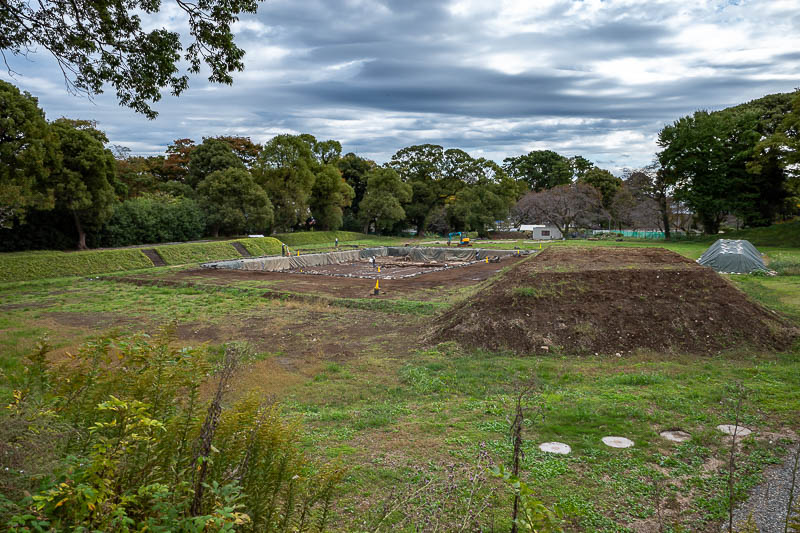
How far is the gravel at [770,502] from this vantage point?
3.67 meters

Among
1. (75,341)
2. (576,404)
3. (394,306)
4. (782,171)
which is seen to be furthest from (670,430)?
(782,171)

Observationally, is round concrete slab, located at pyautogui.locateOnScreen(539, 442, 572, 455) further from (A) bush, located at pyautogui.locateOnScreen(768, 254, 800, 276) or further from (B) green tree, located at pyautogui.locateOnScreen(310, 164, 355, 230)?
(B) green tree, located at pyautogui.locateOnScreen(310, 164, 355, 230)

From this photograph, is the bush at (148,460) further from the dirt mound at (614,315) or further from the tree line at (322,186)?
the tree line at (322,186)

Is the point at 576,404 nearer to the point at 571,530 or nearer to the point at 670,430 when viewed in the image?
the point at 670,430

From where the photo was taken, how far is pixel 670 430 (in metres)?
5.46

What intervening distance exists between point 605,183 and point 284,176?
3851 cm

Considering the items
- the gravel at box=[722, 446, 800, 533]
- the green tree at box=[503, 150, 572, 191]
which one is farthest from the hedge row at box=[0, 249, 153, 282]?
the green tree at box=[503, 150, 572, 191]

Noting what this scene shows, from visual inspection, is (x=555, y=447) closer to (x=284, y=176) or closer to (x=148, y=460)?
(x=148, y=460)

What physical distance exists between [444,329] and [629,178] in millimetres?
42016

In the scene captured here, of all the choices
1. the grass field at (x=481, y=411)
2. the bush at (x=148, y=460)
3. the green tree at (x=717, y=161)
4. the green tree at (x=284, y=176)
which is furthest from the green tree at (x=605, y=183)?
the bush at (x=148, y=460)

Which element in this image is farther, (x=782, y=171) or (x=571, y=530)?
(x=782, y=171)

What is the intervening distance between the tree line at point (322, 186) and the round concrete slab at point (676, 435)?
21.7m

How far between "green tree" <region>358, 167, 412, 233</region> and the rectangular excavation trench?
10297 millimetres

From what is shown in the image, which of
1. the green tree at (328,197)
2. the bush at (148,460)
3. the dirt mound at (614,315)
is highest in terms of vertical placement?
the green tree at (328,197)
